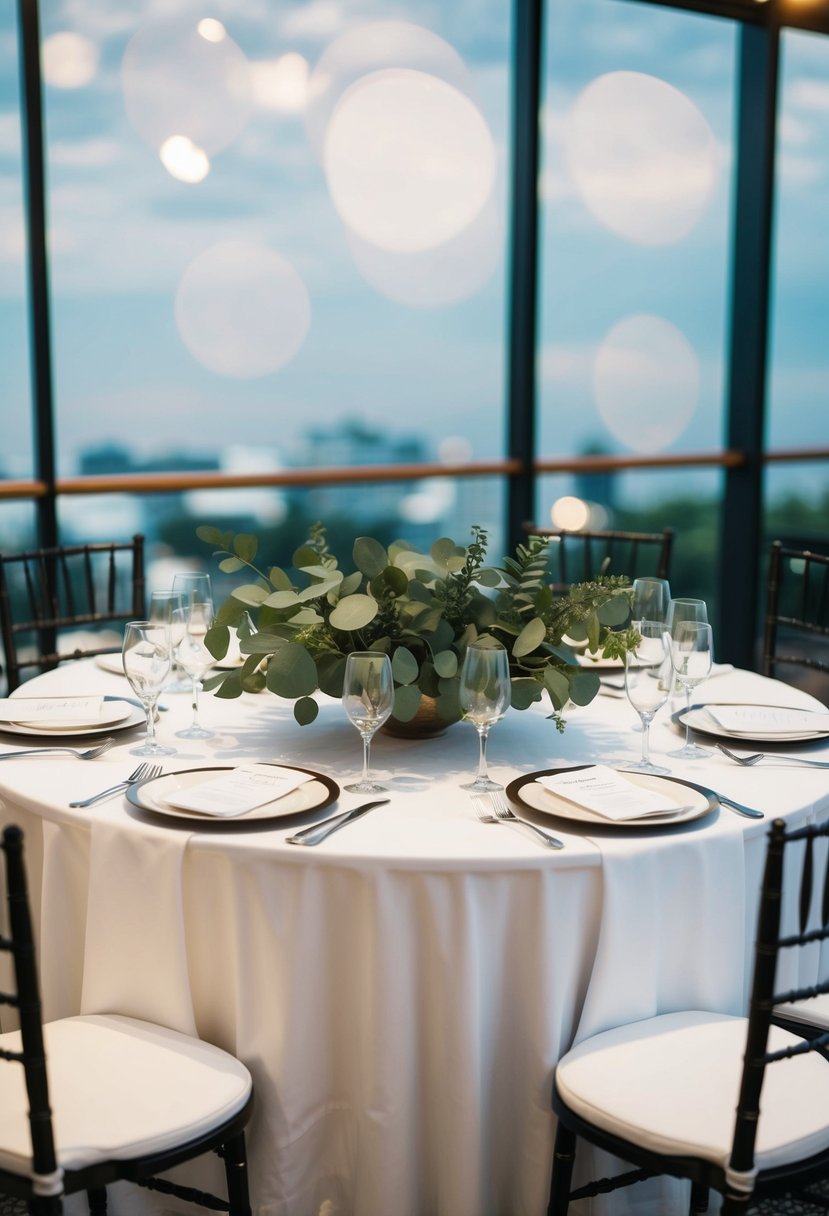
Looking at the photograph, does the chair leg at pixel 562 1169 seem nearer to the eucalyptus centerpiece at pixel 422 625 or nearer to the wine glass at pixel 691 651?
the eucalyptus centerpiece at pixel 422 625

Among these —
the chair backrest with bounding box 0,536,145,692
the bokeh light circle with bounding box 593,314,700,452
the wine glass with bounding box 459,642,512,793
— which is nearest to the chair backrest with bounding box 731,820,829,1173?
the wine glass with bounding box 459,642,512,793

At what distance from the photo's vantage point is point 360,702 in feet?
5.25

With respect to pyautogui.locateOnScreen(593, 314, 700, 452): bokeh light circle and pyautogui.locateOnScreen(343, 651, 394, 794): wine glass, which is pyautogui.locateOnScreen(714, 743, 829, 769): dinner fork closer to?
pyautogui.locateOnScreen(343, 651, 394, 794): wine glass

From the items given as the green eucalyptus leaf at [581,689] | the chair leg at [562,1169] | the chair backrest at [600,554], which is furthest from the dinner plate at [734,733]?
the chair leg at [562,1169]

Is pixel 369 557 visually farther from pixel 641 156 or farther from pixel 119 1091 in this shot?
pixel 641 156

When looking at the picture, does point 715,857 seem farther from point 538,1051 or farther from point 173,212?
point 173,212

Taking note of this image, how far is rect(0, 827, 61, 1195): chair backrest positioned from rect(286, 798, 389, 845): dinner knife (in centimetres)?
36

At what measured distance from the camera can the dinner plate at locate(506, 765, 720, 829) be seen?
1527mm

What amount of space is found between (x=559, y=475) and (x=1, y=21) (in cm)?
232

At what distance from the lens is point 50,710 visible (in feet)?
6.66

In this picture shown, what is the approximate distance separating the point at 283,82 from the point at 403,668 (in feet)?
8.82

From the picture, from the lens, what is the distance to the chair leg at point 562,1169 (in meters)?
1.47

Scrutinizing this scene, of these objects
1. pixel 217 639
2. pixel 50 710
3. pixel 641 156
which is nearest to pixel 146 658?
pixel 217 639

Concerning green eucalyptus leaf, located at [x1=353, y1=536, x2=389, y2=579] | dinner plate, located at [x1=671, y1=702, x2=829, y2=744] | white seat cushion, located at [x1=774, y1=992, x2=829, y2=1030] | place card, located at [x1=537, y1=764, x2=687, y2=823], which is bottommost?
white seat cushion, located at [x1=774, y1=992, x2=829, y2=1030]
